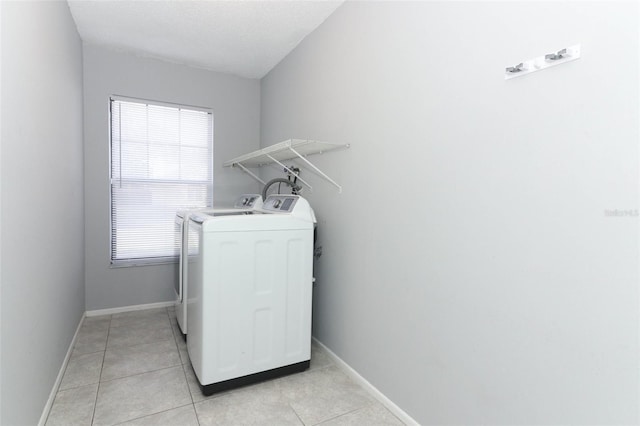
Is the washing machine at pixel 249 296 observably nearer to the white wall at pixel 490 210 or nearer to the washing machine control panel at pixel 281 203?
the washing machine control panel at pixel 281 203

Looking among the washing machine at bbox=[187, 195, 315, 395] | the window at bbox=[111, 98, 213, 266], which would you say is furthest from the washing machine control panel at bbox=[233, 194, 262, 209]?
the washing machine at bbox=[187, 195, 315, 395]

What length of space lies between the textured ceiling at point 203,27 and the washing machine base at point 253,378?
258 cm

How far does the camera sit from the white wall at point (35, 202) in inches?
53.1

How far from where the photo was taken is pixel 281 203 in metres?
2.57

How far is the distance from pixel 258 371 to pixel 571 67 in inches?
89.2

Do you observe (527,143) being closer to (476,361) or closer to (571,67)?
(571,67)

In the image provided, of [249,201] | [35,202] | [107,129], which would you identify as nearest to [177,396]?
[35,202]

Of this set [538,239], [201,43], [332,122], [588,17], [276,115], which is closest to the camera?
[588,17]

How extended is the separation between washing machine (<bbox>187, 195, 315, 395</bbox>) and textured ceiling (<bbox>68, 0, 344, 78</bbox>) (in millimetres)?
1454

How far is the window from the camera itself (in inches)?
136

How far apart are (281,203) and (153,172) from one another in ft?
5.98

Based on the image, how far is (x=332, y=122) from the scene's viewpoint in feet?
8.39

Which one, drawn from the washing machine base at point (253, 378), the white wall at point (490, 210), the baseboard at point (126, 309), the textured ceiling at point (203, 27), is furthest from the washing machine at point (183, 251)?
the textured ceiling at point (203, 27)

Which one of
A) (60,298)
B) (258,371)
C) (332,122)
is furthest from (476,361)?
(60,298)
